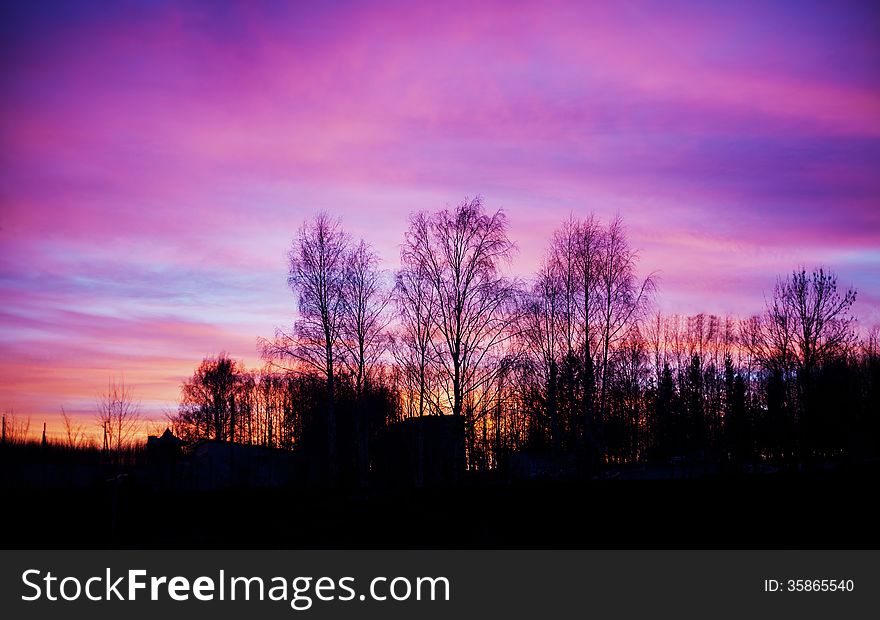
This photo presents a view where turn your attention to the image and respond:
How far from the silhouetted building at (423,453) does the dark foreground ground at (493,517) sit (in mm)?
7470

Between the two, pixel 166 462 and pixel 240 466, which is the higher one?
pixel 166 462

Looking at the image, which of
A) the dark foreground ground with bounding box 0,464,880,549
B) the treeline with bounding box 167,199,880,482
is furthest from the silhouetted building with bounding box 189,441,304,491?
the dark foreground ground with bounding box 0,464,880,549

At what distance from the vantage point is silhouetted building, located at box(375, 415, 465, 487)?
2764 cm

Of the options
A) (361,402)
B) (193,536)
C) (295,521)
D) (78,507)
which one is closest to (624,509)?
(295,521)

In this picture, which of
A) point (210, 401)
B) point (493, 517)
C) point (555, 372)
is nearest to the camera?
point (493, 517)

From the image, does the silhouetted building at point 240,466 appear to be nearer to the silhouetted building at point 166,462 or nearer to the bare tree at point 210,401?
the silhouetted building at point 166,462

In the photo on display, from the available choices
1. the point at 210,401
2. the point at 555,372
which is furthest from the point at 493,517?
the point at 210,401

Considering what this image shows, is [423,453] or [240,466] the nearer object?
[423,453]

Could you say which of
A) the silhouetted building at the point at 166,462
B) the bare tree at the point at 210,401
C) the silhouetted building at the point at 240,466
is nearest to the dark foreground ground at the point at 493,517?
the silhouetted building at the point at 166,462

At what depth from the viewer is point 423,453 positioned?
113 ft

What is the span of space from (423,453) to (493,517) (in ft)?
67.1

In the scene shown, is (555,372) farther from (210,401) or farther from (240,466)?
(210,401)
